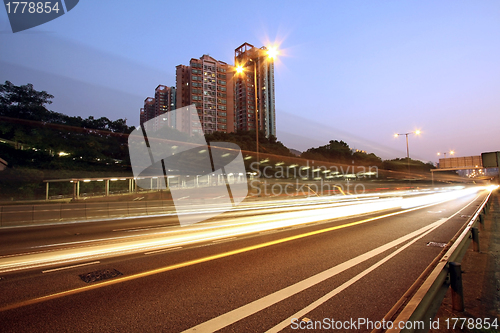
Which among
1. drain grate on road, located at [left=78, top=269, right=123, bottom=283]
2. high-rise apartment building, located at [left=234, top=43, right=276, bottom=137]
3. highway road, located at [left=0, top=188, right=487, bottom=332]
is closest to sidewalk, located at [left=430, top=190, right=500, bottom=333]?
highway road, located at [left=0, top=188, right=487, bottom=332]

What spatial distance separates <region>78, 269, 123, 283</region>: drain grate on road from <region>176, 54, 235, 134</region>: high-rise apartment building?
97.4 m

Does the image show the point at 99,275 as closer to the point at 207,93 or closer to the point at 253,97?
the point at 207,93

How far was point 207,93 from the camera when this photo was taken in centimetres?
10756

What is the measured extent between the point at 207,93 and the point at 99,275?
107m

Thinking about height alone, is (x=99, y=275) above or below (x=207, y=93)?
below

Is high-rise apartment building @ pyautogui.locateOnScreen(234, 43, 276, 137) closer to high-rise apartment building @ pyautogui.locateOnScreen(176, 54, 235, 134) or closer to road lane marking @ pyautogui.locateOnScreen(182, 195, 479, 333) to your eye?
high-rise apartment building @ pyautogui.locateOnScreen(176, 54, 235, 134)

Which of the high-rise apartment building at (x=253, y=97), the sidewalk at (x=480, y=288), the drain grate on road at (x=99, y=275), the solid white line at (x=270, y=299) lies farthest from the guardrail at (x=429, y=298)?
the high-rise apartment building at (x=253, y=97)

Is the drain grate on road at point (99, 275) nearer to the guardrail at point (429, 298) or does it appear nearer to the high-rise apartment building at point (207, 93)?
the guardrail at point (429, 298)

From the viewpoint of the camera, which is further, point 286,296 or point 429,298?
point 286,296

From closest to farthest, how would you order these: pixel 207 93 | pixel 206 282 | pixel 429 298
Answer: pixel 429 298 < pixel 206 282 < pixel 207 93

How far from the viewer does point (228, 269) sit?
6.00 m

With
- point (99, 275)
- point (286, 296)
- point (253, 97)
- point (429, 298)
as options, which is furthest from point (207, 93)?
point (429, 298)

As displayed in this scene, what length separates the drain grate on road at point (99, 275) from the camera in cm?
541

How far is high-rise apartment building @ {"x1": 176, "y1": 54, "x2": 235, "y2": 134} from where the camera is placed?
347 ft
